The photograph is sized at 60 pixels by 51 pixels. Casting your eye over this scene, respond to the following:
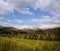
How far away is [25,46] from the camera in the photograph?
1686cm

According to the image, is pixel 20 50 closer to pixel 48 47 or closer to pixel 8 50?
pixel 8 50

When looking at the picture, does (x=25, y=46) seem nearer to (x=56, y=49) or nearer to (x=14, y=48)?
(x=14, y=48)

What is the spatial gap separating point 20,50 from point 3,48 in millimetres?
1605

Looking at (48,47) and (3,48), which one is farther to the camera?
(48,47)

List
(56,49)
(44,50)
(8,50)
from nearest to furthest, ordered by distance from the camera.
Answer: (8,50) < (44,50) < (56,49)

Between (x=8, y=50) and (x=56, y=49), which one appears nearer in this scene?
(x=8, y=50)

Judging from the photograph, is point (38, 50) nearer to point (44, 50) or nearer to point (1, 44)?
point (44, 50)

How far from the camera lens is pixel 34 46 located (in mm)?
17578

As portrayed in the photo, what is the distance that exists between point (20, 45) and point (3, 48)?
219cm

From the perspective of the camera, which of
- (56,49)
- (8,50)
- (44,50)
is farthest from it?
(56,49)

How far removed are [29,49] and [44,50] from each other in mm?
1465

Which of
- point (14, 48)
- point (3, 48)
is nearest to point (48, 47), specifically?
point (14, 48)

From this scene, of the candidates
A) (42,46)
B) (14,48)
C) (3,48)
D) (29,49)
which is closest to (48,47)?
(42,46)

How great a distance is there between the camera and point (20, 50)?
1625 cm
